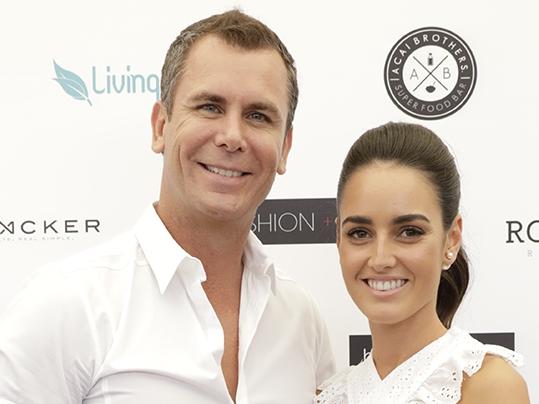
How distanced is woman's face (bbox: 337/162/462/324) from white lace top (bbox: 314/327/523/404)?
88 millimetres

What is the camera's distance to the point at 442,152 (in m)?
1.55

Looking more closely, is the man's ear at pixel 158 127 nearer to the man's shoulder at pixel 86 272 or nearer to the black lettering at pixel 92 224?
the man's shoulder at pixel 86 272

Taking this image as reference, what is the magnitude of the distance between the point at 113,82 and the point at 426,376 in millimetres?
1120

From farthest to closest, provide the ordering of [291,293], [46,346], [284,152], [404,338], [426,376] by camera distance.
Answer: [291,293] < [284,152] < [404,338] < [426,376] < [46,346]

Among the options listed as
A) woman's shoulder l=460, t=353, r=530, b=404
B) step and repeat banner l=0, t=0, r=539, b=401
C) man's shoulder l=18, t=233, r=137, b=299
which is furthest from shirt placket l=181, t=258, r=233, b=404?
step and repeat banner l=0, t=0, r=539, b=401

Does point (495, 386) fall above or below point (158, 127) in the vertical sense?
below

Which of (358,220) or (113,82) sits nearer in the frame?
(358,220)

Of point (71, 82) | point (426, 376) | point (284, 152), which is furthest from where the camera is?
point (71, 82)

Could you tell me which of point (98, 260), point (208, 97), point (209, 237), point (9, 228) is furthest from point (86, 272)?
point (9, 228)

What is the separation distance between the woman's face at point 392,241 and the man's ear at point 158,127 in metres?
0.40

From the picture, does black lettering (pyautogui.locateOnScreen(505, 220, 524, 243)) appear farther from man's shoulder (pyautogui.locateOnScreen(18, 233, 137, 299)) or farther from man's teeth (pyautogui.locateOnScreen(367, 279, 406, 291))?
man's shoulder (pyautogui.locateOnScreen(18, 233, 137, 299))

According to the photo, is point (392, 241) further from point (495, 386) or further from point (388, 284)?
point (495, 386)

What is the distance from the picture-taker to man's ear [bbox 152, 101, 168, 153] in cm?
164

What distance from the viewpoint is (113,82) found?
2.09m
